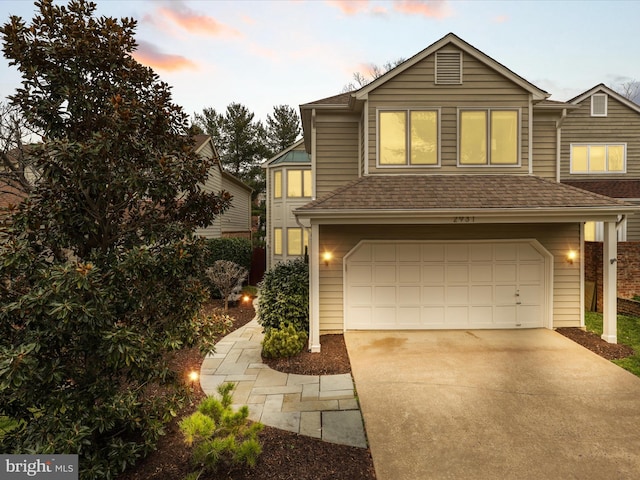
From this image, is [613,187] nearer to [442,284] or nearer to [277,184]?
[442,284]

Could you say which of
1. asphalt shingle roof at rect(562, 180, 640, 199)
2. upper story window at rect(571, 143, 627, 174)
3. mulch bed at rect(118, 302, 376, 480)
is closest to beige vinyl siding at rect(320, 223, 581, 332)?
mulch bed at rect(118, 302, 376, 480)

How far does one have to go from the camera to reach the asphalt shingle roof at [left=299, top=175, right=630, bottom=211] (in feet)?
23.9

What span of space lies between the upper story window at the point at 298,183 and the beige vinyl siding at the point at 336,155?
7.28 metres

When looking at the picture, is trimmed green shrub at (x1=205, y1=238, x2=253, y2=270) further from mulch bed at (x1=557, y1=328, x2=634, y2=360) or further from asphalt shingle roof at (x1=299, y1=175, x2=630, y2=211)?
mulch bed at (x1=557, y1=328, x2=634, y2=360)

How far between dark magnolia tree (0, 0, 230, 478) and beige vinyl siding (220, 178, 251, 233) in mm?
15723

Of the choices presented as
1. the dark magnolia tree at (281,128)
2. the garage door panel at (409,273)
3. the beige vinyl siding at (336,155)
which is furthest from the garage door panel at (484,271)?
the dark magnolia tree at (281,128)

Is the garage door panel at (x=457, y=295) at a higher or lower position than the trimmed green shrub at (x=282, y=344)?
higher

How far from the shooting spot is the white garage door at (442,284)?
869 cm

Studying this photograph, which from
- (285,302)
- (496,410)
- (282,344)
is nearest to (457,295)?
(496,410)

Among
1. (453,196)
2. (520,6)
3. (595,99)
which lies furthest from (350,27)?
(595,99)

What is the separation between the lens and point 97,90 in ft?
12.0

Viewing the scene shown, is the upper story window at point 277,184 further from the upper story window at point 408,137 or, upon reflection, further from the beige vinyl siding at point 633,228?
the beige vinyl siding at point 633,228

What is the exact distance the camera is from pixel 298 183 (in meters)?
16.6

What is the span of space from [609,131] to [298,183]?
1469 centimetres
